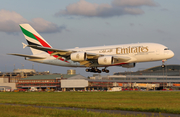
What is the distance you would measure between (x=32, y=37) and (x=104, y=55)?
63.8ft

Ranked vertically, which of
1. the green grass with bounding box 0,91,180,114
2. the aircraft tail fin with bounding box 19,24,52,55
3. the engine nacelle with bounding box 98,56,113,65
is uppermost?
the aircraft tail fin with bounding box 19,24,52,55

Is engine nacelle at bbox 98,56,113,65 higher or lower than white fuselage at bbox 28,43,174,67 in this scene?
lower

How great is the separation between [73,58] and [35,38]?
14641mm

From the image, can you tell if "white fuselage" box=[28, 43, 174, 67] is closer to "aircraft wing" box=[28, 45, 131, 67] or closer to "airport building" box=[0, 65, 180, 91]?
"aircraft wing" box=[28, 45, 131, 67]

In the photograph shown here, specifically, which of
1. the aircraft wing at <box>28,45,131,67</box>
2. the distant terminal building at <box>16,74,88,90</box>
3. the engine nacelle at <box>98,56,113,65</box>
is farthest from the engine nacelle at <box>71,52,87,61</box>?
the distant terminal building at <box>16,74,88,90</box>

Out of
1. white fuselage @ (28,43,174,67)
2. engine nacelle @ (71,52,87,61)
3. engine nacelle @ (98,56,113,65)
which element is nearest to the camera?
white fuselage @ (28,43,174,67)

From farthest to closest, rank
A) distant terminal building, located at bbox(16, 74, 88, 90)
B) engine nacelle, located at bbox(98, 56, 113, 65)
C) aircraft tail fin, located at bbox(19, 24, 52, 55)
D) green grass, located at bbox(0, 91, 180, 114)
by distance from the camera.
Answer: distant terminal building, located at bbox(16, 74, 88, 90)
aircraft tail fin, located at bbox(19, 24, 52, 55)
engine nacelle, located at bbox(98, 56, 113, 65)
green grass, located at bbox(0, 91, 180, 114)

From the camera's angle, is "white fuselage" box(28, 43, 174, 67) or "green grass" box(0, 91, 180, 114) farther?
"white fuselage" box(28, 43, 174, 67)

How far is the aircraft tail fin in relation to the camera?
58188 millimetres

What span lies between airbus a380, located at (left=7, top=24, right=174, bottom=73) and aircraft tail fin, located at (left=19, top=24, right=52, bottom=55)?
0.57 meters

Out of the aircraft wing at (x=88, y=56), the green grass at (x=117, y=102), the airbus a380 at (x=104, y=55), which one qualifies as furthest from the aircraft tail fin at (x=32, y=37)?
the green grass at (x=117, y=102)

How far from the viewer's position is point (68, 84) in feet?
448

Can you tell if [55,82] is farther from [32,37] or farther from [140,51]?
[140,51]

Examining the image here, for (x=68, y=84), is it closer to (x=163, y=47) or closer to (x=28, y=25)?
(x=28, y=25)
